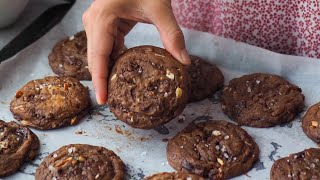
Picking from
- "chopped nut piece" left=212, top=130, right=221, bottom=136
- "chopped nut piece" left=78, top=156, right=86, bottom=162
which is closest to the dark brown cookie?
"chopped nut piece" left=78, top=156, right=86, bottom=162

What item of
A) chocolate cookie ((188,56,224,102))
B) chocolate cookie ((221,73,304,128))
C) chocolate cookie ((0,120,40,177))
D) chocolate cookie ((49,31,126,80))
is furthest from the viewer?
chocolate cookie ((49,31,126,80))

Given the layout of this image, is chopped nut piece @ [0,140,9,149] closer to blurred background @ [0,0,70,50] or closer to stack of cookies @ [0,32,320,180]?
stack of cookies @ [0,32,320,180]

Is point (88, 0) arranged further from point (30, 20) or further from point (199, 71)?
point (199, 71)

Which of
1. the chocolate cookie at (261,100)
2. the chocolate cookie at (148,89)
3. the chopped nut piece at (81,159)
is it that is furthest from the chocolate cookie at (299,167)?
the chopped nut piece at (81,159)

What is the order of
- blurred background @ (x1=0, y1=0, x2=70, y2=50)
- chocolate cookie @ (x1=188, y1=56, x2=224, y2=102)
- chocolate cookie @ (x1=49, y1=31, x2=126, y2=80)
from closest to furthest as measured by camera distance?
chocolate cookie @ (x1=188, y1=56, x2=224, y2=102), chocolate cookie @ (x1=49, y1=31, x2=126, y2=80), blurred background @ (x1=0, y1=0, x2=70, y2=50)

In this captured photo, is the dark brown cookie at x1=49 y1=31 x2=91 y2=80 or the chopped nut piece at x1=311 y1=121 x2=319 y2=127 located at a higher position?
the dark brown cookie at x1=49 y1=31 x2=91 y2=80

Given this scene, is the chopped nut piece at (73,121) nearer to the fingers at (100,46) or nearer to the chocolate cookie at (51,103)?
the chocolate cookie at (51,103)

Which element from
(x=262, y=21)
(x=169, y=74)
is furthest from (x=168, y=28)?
(x=262, y=21)
